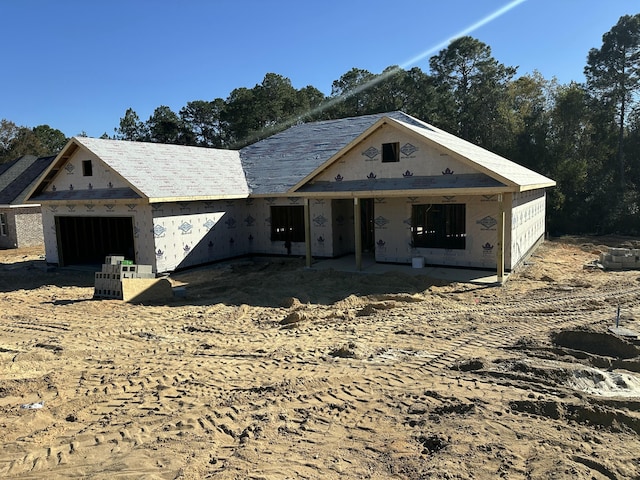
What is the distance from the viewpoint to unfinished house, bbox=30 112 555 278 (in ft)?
47.5

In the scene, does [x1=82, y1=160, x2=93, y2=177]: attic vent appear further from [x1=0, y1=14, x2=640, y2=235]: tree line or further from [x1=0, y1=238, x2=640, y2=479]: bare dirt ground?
[x1=0, y1=14, x2=640, y2=235]: tree line

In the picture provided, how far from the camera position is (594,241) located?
24844 millimetres

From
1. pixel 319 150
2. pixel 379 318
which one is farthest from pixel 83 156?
pixel 379 318

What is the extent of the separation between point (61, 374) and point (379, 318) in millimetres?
6033

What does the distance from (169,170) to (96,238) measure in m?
6.09

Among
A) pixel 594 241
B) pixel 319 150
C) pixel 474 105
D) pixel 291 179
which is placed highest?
pixel 474 105

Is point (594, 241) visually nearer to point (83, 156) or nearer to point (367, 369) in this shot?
point (367, 369)

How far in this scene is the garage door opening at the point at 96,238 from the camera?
64.6 feet

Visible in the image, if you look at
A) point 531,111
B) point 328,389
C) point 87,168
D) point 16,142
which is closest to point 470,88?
point 531,111

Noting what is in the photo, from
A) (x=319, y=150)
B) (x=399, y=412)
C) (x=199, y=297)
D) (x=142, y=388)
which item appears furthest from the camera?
(x=319, y=150)

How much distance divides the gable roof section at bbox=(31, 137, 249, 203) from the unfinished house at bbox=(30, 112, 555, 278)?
56mm

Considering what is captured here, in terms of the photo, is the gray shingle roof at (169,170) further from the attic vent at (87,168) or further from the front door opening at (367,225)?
the front door opening at (367,225)

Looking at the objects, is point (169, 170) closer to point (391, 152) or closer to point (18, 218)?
point (391, 152)

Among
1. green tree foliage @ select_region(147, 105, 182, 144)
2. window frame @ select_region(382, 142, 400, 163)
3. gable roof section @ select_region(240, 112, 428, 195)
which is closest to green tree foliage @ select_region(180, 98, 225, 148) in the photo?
green tree foliage @ select_region(147, 105, 182, 144)
